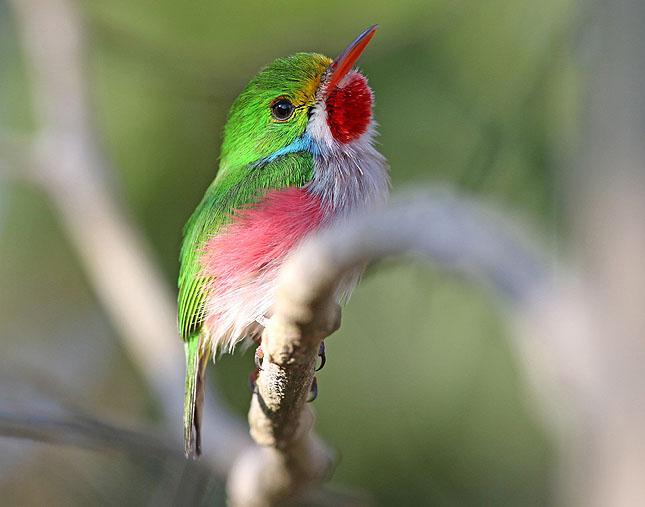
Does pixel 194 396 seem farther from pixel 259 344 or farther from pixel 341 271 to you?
pixel 341 271

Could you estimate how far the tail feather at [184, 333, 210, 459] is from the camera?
8.16 ft

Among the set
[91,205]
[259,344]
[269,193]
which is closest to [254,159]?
[269,193]

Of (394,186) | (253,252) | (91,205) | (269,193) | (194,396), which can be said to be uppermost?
(269,193)

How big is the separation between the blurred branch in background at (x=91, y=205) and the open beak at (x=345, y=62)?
1.33m

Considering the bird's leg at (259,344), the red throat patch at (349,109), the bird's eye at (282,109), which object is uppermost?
the red throat patch at (349,109)

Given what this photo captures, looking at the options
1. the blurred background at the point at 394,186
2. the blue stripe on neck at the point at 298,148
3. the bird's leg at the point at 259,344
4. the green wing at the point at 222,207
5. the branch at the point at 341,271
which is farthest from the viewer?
the blurred background at the point at 394,186

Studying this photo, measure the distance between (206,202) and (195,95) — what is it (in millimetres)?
2085

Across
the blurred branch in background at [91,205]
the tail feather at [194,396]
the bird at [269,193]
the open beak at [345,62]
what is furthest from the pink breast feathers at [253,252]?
the blurred branch in background at [91,205]

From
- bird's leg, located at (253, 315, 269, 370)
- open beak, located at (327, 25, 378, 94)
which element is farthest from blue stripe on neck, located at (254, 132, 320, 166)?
bird's leg, located at (253, 315, 269, 370)

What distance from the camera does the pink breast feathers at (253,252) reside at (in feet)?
8.10

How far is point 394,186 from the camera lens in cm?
439

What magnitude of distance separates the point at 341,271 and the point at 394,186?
2.87 meters

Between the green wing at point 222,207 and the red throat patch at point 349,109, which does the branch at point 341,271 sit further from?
the red throat patch at point 349,109

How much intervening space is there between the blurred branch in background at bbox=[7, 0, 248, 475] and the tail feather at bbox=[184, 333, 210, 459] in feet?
2.82
